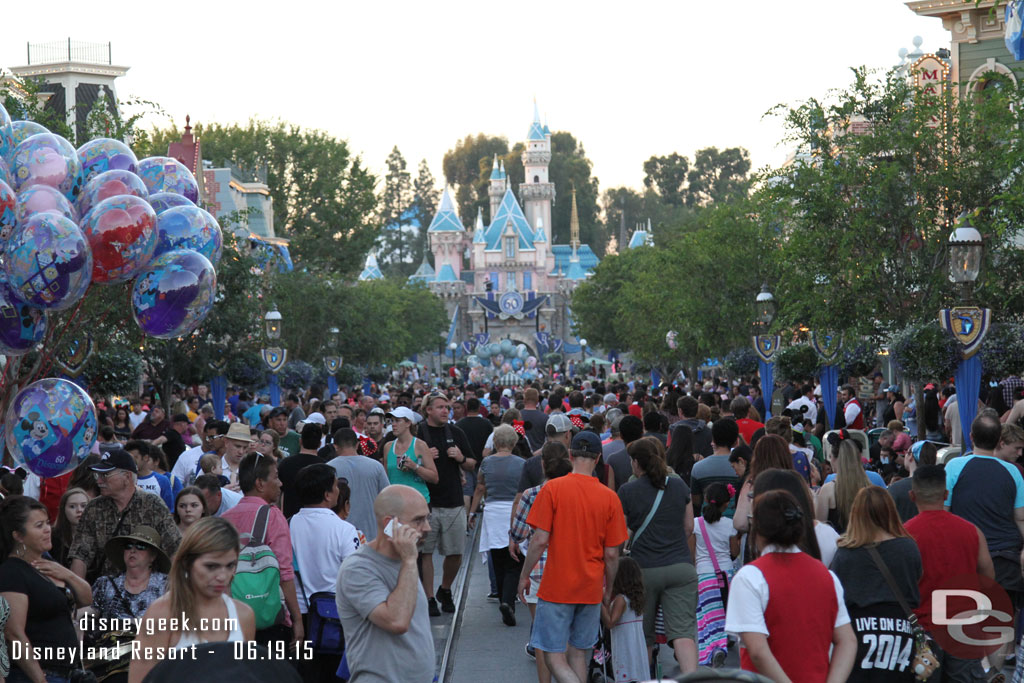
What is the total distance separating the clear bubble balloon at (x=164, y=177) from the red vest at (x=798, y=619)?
8.62m

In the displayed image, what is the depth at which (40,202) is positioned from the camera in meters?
10.2

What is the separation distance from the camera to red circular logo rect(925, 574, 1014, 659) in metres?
6.76

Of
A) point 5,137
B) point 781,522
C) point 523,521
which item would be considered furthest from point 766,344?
point 781,522

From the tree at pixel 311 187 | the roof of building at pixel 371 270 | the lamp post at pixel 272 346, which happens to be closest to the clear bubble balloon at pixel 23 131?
the lamp post at pixel 272 346

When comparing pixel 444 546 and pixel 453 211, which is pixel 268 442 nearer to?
pixel 444 546

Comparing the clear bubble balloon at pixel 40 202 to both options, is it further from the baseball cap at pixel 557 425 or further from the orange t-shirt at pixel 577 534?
the orange t-shirt at pixel 577 534

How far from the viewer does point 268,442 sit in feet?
36.2

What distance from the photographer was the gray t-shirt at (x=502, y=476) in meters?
11.4

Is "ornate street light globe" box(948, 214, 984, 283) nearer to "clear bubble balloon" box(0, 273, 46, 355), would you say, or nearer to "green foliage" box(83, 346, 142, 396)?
"clear bubble balloon" box(0, 273, 46, 355)

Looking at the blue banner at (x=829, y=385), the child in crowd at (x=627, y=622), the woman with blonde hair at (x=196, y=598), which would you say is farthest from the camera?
the blue banner at (x=829, y=385)

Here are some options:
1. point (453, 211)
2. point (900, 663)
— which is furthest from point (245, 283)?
point (453, 211)

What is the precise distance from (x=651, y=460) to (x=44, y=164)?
569cm

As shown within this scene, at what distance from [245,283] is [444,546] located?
15779 mm

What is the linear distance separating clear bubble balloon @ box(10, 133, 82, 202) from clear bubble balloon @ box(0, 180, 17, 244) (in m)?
0.85
